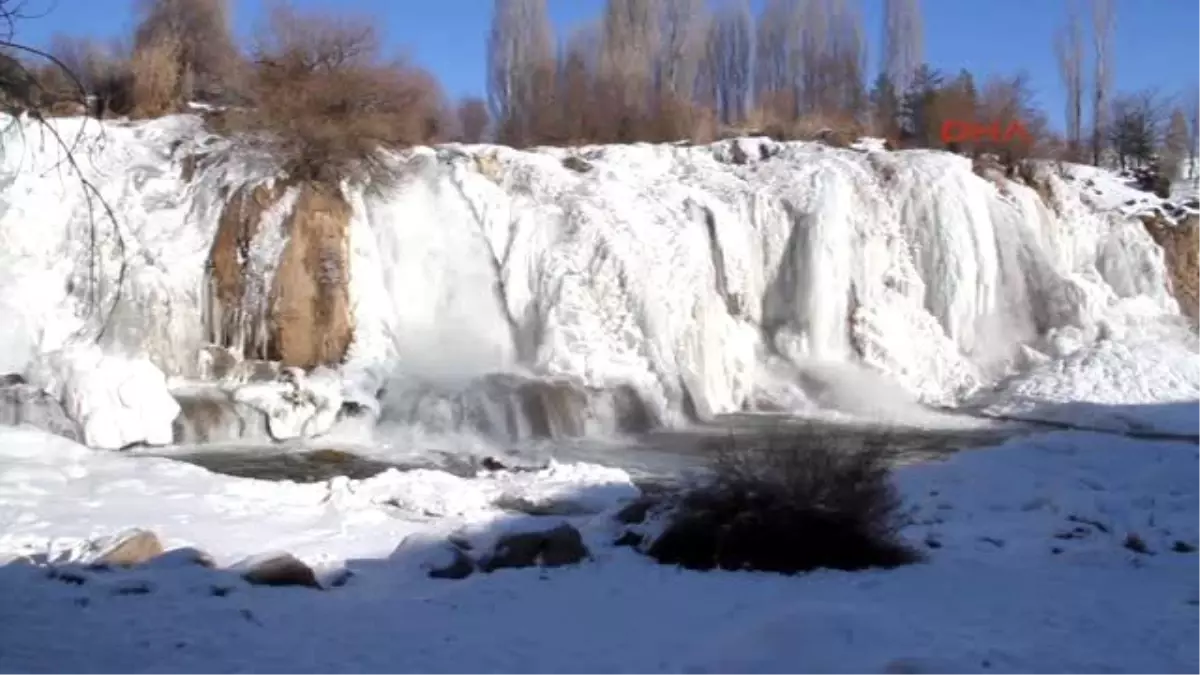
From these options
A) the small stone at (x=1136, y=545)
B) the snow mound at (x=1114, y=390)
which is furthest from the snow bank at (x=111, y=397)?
the snow mound at (x=1114, y=390)

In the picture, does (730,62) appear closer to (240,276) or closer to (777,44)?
(777,44)

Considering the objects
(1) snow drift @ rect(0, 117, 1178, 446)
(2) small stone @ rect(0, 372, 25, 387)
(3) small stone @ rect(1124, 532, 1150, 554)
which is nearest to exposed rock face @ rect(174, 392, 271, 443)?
(1) snow drift @ rect(0, 117, 1178, 446)

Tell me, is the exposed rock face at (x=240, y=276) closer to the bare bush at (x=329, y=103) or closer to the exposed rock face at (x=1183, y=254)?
the bare bush at (x=329, y=103)

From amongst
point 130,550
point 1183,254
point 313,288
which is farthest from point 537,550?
point 1183,254

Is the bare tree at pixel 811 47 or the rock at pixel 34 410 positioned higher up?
the bare tree at pixel 811 47

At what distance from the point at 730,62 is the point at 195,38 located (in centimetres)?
2466

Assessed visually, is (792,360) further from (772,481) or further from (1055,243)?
(772,481)

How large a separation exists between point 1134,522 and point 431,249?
13472mm

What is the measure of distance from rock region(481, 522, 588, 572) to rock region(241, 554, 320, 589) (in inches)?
46.1

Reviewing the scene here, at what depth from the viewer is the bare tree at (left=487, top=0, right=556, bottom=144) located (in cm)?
4125

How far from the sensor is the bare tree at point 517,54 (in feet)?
135

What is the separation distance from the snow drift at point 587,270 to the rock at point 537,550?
28.4 ft

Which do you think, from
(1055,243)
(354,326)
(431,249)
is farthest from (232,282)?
(1055,243)

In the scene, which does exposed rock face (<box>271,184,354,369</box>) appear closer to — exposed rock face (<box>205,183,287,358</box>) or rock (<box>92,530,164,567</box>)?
exposed rock face (<box>205,183,287,358</box>)
